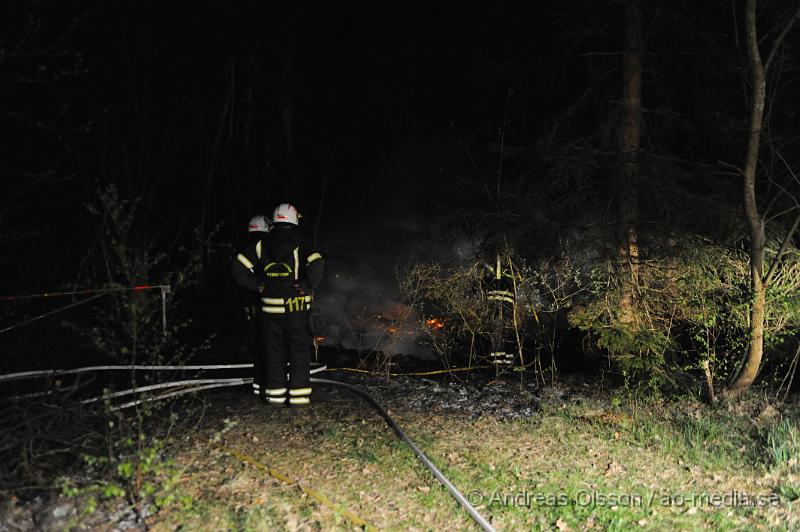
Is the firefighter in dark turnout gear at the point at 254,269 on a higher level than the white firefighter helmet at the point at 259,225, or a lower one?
lower

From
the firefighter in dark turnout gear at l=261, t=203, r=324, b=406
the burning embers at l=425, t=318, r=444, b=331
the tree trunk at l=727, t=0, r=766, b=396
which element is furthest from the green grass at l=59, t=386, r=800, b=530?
the burning embers at l=425, t=318, r=444, b=331

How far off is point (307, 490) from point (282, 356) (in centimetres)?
235

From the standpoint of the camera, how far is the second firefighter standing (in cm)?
653

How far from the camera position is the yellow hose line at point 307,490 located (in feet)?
13.6

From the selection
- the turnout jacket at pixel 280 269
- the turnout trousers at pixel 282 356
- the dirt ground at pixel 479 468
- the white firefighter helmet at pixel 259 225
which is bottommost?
the dirt ground at pixel 479 468

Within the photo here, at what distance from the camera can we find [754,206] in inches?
268

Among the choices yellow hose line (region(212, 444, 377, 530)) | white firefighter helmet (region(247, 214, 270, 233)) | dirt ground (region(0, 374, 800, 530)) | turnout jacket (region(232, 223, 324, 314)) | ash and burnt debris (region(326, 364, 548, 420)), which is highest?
white firefighter helmet (region(247, 214, 270, 233))

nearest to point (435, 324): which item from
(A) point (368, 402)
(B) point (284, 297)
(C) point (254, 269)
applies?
(A) point (368, 402)

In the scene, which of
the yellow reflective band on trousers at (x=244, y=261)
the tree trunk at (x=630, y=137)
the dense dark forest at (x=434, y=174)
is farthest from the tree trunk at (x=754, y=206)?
the yellow reflective band on trousers at (x=244, y=261)

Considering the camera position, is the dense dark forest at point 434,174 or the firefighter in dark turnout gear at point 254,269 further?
the dense dark forest at point 434,174

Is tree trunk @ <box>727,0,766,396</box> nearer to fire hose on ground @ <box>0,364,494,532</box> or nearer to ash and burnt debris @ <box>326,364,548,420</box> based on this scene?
ash and burnt debris @ <box>326,364,548,420</box>

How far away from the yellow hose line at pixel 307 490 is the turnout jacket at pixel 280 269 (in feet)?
5.71

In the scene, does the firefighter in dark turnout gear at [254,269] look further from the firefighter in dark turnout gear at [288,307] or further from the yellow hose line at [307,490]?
the yellow hose line at [307,490]

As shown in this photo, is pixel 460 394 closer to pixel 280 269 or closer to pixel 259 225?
pixel 280 269
